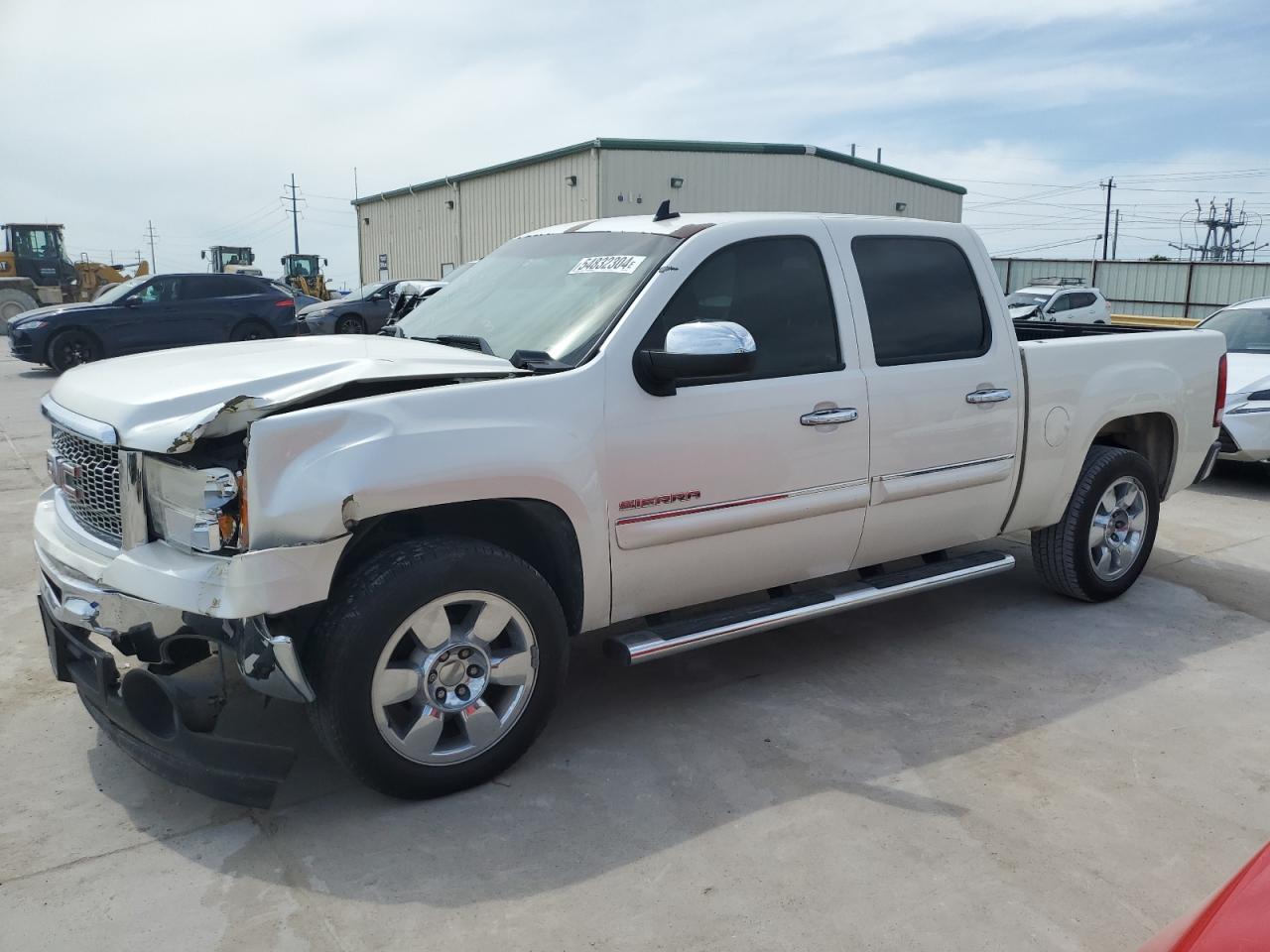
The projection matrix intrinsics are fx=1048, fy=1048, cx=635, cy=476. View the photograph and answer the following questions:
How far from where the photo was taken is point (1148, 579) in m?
5.90

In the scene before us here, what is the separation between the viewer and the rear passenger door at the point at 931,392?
4.27m

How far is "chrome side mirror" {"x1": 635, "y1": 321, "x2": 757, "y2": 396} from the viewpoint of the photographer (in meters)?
3.47

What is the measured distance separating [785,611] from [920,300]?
1.49 meters

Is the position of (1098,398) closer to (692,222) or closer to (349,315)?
(692,222)

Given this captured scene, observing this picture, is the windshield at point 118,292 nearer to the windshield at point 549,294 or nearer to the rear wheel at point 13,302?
the rear wheel at point 13,302

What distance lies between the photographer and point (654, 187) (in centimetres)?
2420

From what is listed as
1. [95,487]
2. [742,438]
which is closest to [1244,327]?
[742,438]

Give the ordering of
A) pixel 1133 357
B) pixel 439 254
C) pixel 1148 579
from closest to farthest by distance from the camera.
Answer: pixel 1133 357, pixel 1148 579, pixel 439 254

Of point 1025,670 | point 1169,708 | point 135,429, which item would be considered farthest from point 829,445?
point 135,429

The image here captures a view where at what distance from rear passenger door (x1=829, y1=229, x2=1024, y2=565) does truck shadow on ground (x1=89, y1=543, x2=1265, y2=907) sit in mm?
568

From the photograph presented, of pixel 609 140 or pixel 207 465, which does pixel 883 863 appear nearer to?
pixel 207 465

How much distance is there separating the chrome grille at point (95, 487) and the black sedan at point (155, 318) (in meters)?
12.7

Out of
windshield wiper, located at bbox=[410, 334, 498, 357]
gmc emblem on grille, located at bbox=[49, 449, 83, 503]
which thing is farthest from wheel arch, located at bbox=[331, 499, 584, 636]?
gmc emblem on grille, located at bbox=[49, 449, 83, 503]

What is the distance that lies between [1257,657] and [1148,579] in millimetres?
1187
